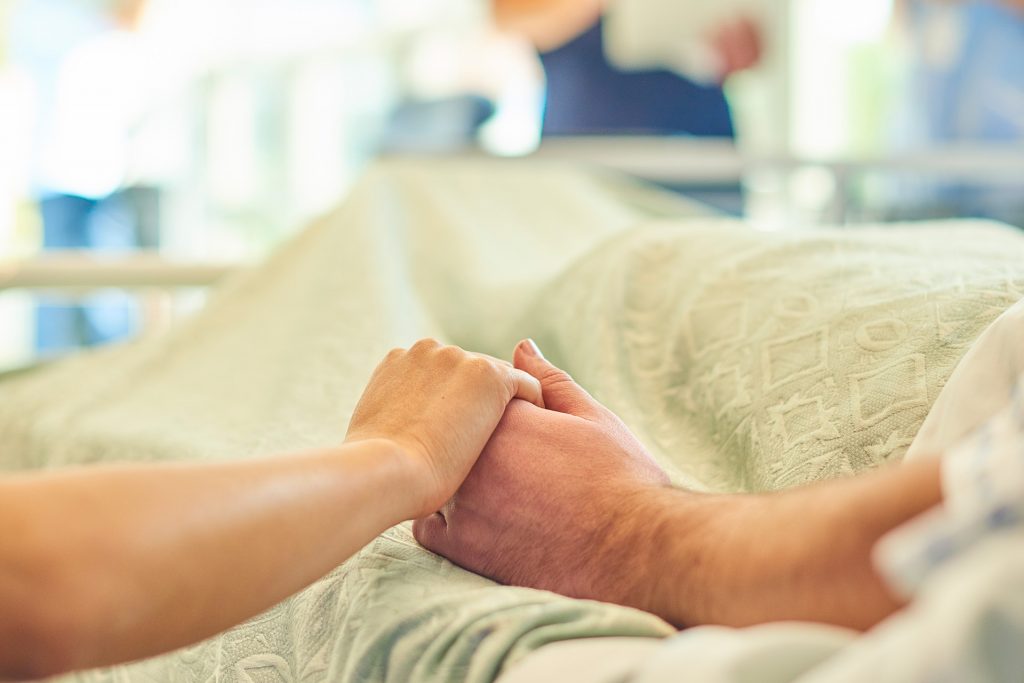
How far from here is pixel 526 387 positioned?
27.4 inches

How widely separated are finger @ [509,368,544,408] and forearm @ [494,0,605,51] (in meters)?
2.54

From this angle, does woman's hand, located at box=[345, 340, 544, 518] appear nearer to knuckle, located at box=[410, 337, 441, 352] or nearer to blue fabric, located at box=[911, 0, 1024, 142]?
knuckle, located at box=[410, 337, 441, 352]

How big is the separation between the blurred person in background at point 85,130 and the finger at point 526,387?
395 centimetres

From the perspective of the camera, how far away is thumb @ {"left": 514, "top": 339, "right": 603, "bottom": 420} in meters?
0.69

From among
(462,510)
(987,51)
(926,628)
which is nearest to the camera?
(926,628)

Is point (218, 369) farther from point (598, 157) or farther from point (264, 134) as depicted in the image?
point (264, 134)

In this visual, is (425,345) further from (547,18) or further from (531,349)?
(547,18)

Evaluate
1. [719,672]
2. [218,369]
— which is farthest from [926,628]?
[218,369]

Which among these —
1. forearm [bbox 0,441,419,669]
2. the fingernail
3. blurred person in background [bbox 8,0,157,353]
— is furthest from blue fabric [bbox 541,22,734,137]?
forearm [bbox 0,441,419,669]

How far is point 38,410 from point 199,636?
0.80m

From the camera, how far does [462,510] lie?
2.09ft

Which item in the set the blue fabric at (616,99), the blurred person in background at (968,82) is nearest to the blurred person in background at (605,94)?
the blue fabric at (616,99)

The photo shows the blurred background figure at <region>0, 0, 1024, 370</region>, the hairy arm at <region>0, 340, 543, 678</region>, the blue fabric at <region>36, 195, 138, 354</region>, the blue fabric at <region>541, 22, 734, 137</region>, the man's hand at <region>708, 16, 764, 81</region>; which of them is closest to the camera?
the hairy arm at <region>0, 340, 543, 678</region>

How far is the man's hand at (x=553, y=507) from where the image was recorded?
58 centimetres
